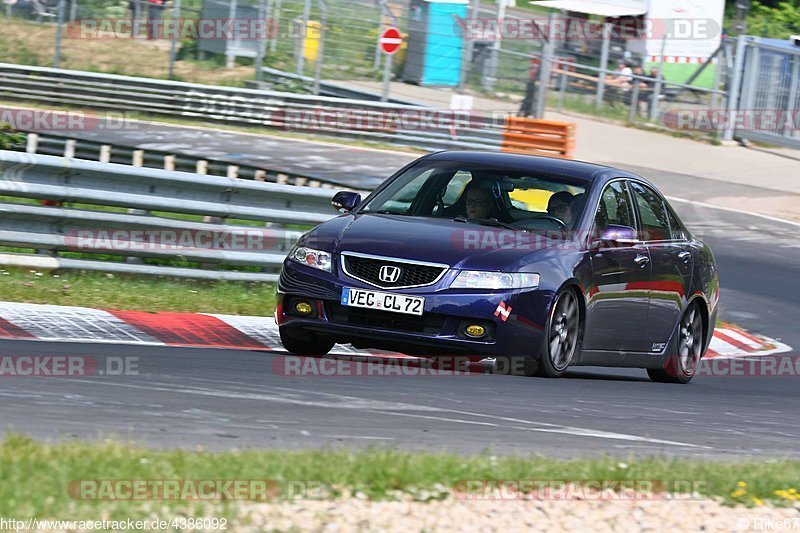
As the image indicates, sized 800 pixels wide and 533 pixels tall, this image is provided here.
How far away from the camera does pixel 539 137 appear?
27203 millimetres

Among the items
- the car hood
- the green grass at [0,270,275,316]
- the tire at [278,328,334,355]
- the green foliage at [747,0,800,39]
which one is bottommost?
the green grass at [0,270,275,316]

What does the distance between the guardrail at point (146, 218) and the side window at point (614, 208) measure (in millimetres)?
3299

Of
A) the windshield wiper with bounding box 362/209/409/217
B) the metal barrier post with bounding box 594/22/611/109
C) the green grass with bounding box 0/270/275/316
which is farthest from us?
the metal barrier post with bounding box 594/22/611/109

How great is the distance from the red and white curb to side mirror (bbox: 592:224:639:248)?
1.88 metres

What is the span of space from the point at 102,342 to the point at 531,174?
3.04 m

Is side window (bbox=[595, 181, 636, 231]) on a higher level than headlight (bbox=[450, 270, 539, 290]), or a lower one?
higher

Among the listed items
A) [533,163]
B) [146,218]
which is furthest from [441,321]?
[146,218]

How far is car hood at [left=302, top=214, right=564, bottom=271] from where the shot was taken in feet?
26.9

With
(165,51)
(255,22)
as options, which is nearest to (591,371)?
(255,22)

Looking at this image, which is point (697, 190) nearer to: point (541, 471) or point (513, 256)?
point (513, 256)

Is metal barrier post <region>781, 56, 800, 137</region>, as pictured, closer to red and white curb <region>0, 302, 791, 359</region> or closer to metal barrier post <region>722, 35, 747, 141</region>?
metal barrier post <region>722, 35, 747, 141</region>

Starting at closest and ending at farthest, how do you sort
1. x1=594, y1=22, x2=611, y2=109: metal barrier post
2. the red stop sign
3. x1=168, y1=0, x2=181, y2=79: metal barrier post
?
the red stop sign < x1=168, y1=0, x2=181, y2=79: metal barrier post < x1=594, y1=22, x2=611, y2=109: metal barrier post

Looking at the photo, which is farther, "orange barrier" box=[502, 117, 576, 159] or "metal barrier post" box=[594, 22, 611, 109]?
"metal barrier post" box=[594, 22, 611, 109]

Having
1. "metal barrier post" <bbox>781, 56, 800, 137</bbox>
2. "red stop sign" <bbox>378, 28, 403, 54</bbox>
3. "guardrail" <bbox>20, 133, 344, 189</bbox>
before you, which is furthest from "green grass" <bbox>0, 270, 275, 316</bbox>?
"metal barrier post" <bbox>781, 56, 800, 137</bbox>
